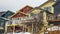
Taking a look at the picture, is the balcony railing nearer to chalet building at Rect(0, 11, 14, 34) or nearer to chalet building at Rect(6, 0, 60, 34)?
chalet building at Rect(6, 0, 60, 34)

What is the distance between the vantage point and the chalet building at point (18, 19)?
36.5m

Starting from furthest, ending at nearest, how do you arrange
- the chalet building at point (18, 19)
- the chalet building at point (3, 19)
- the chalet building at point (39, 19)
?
1. the chalet building at point (3, 19)
2. the chalet building at point (18, 19)
3. the chalet building at point (39, 19)

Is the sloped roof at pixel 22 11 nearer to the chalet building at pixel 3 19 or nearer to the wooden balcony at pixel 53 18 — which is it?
the chalet building at pixel 3 19

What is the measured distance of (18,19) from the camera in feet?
124

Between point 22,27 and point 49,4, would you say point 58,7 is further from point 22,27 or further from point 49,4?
point 22,27

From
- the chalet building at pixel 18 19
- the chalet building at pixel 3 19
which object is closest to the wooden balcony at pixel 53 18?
the chalet building at pixel 18 19

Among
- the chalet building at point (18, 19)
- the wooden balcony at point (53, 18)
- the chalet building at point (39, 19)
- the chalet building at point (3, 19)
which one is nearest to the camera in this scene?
the wooden balcony at point (53, 18)

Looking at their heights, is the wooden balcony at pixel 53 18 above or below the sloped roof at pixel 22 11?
below

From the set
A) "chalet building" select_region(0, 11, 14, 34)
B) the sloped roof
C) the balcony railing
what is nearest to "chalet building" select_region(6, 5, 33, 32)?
the sloped roof

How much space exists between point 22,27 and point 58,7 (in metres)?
6.92

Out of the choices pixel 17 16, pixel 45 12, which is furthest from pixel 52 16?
pixel 17 16

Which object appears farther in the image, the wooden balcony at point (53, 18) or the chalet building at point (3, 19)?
the chalet building at point (3, 19)

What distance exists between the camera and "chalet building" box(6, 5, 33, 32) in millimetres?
36531

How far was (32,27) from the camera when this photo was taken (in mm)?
34375
